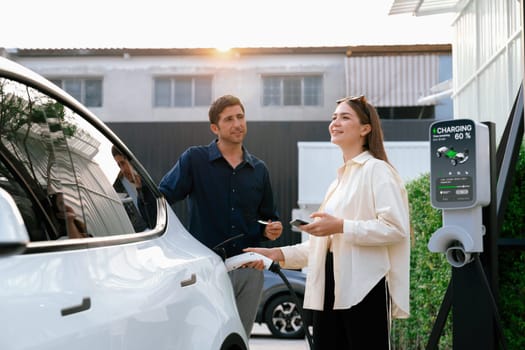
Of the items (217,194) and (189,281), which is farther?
(217,194)

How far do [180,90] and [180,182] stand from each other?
26.6 meters

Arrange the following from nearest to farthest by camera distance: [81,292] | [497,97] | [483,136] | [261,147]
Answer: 1. [81,292]
2. [483,136]
3. [497,97]
4. [261,147]

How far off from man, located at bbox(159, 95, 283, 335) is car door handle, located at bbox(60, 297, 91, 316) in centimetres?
237

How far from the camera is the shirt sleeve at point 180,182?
456 centimetres

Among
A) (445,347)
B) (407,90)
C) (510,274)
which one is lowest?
(445,347)

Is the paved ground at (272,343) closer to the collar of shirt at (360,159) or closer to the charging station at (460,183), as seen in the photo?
the charging station at (460,183)

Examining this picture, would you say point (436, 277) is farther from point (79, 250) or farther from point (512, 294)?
point (79, 250)

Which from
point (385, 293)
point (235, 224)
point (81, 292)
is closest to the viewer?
point (81, 292)

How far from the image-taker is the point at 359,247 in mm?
4090

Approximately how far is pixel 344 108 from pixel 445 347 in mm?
3076

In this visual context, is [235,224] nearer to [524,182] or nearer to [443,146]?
[443,146]

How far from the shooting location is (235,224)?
447cm

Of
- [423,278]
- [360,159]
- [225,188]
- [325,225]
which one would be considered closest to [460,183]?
[360,159]

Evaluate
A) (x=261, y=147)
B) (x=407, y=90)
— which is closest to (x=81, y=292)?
(x=261, y=147)
